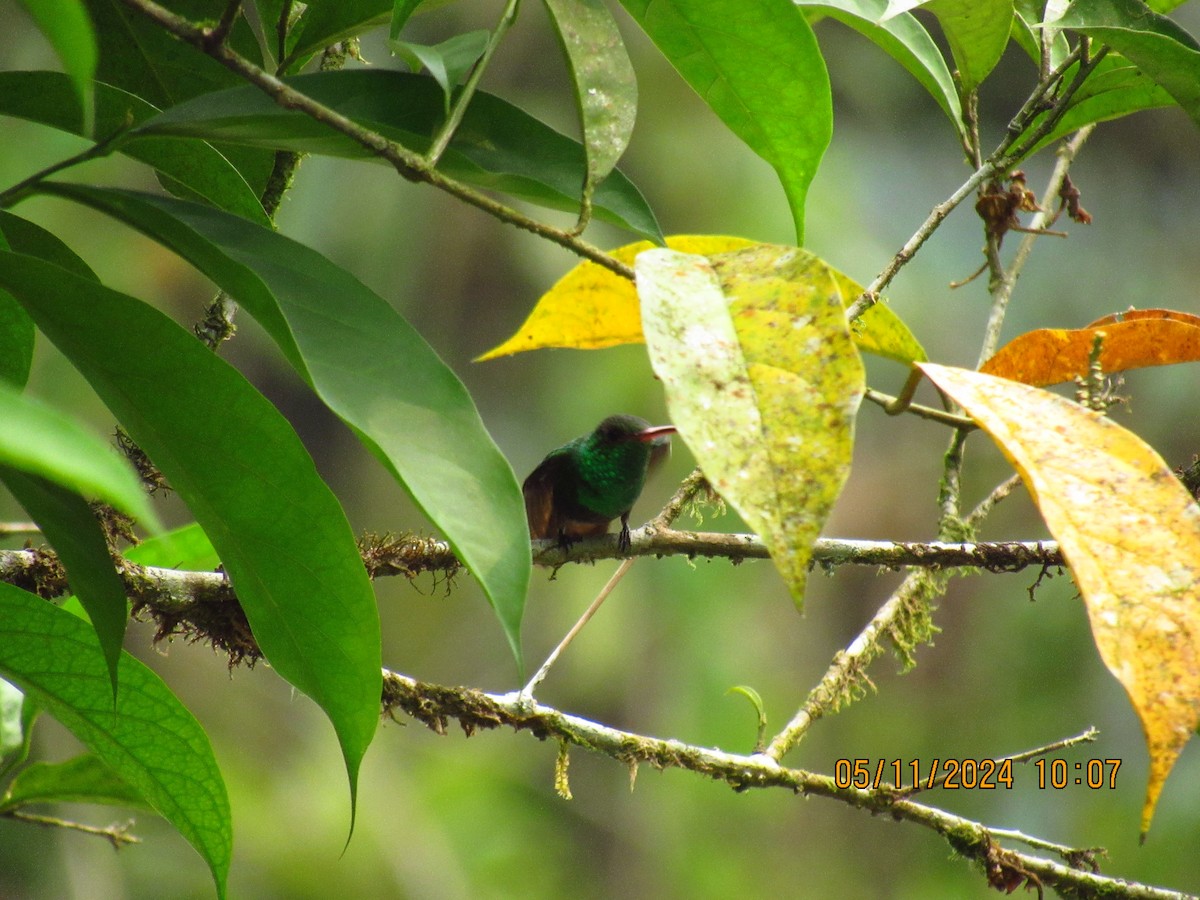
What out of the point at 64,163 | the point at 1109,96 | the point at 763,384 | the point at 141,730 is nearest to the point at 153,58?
the point at 64,163

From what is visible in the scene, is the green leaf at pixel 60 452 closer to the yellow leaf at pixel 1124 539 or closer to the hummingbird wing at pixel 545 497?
the yellow leaf at pixel 1124 539

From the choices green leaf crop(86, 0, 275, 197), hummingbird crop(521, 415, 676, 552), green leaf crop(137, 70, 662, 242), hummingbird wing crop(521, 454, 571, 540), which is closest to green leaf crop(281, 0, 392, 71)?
green leaf crop(86, 0, 275, 197)

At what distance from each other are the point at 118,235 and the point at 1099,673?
8.21 metres

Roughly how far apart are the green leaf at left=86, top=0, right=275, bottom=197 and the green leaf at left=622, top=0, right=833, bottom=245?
0.55 m

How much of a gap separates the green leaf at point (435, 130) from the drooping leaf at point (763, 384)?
23cm

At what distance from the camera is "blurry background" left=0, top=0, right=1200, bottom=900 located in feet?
25.6

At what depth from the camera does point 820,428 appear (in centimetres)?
71

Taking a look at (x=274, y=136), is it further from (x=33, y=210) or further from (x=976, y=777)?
(x=33, y=210)

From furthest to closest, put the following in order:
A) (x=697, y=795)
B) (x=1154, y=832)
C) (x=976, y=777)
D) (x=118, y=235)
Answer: (x=697, y=795), (x=1154, y=832), (x=118, y=235), (x=976, y=777)

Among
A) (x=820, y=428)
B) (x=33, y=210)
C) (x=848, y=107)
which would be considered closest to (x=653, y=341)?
(x=820, y=428)

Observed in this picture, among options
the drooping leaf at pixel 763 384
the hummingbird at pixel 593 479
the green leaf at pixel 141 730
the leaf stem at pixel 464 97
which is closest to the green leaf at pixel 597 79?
the leaf stem at pixel 464 97

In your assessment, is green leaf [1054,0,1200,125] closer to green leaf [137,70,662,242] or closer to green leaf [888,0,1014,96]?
green leaf [888,0,1014,96]

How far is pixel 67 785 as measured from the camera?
1.60m

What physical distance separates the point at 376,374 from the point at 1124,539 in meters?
0.61
